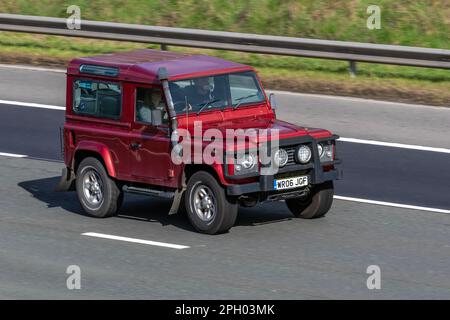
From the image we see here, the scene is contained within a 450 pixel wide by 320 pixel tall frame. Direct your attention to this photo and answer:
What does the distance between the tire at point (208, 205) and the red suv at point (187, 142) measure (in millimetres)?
11

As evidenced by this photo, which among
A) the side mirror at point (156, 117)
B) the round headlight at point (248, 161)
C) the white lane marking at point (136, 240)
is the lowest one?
the white lane marking at point (136, 240)

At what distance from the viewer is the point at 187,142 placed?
12906mm

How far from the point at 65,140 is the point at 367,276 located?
4.71 metres

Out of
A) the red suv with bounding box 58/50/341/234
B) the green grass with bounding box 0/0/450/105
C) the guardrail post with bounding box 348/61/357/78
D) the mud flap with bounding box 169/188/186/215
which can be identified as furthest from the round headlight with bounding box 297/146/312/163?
the guardrail post with bounding box 348/61/357/78

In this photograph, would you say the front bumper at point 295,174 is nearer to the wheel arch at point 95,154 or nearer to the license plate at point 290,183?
the license plate at point 290,183

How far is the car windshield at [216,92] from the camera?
43.7 feet

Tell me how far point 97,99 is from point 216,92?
1.48 metres

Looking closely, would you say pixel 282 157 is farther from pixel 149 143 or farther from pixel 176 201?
pixel 149 143

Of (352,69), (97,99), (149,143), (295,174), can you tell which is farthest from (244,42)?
(295,174)

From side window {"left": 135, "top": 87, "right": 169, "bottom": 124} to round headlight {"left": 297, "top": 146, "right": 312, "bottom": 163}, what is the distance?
164cm

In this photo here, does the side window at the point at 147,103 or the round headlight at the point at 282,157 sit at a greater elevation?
the side window at the point at 147,103

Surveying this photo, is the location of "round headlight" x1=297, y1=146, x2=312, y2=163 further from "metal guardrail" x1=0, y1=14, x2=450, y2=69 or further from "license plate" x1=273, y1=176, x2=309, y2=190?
"metal guardrail" x1=0, y1=14, x2=450, y2=69

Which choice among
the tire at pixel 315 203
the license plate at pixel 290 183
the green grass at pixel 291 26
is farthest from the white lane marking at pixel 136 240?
the green grass at pixel 291 26

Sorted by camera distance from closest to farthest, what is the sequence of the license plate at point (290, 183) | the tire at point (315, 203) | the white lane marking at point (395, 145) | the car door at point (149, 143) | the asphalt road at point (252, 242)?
the asphalt road at point (252, 242)
the license plate at point (290, 183)
the car door at point (149, 143)
the tire at point (315, 203)
the white lane marking at point (395, 145)
